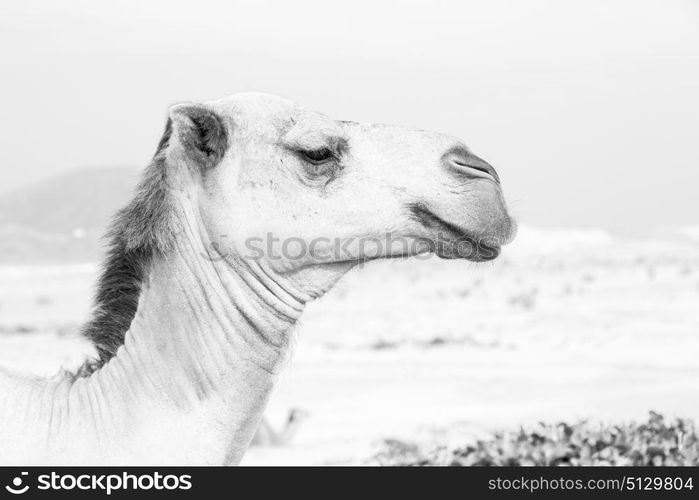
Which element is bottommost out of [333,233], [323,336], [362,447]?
[323,336]

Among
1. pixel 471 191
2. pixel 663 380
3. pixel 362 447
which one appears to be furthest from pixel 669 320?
pixel 471 191

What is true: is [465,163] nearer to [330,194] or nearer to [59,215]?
[330,194]

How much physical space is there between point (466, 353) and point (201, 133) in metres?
11.6

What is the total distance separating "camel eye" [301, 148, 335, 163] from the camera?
11.6ft

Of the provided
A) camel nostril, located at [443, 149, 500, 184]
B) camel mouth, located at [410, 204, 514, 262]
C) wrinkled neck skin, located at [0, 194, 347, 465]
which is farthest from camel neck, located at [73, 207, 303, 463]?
camel nostril, located at [443, 149, 500, 184]

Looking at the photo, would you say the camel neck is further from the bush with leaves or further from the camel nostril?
the bush with leaves

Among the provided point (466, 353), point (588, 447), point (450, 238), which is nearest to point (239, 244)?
point (450, 238)

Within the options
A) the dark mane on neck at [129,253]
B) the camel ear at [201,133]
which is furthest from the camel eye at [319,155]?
the dark mane on neck at [129,253]

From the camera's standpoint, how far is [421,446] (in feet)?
25.1

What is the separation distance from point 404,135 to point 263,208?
547 millimetres

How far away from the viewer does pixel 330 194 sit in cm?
354

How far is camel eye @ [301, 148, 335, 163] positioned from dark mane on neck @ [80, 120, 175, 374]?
0.50 m

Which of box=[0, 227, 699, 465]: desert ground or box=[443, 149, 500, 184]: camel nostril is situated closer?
box=[443, 149, 500, 184]: camel nostril
